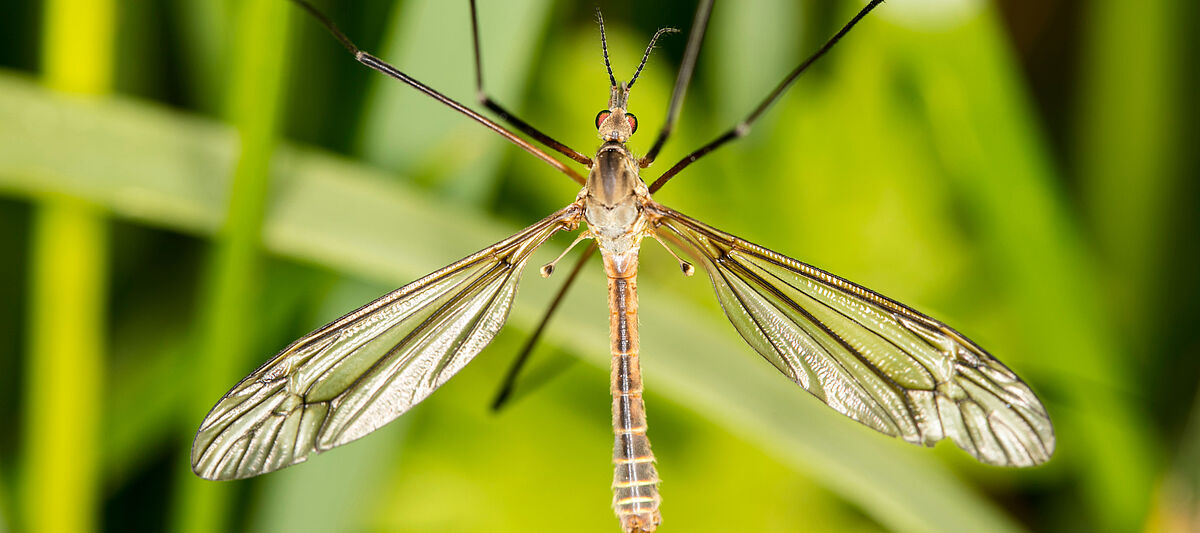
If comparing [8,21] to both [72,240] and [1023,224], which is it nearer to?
[72,240]

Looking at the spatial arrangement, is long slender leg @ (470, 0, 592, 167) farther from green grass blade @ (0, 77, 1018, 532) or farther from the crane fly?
green grass blade @ (0, 77, 1018, 532)

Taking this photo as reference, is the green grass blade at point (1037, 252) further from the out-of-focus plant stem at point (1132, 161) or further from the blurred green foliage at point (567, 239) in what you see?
the out-of-focus plant stem at point (1132, 161)

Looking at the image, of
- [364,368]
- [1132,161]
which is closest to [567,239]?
[364,368]

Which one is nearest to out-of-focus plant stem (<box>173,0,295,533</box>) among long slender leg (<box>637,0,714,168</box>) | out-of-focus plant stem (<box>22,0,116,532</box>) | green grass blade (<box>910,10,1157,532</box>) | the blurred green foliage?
the blurred green foliage

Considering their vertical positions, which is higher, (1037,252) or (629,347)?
(1037,252)

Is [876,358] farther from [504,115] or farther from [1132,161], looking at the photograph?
[1132,161]

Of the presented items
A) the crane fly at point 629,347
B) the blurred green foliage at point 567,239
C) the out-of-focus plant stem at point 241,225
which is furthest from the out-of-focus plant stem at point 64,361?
the crane fly at point 629,347
